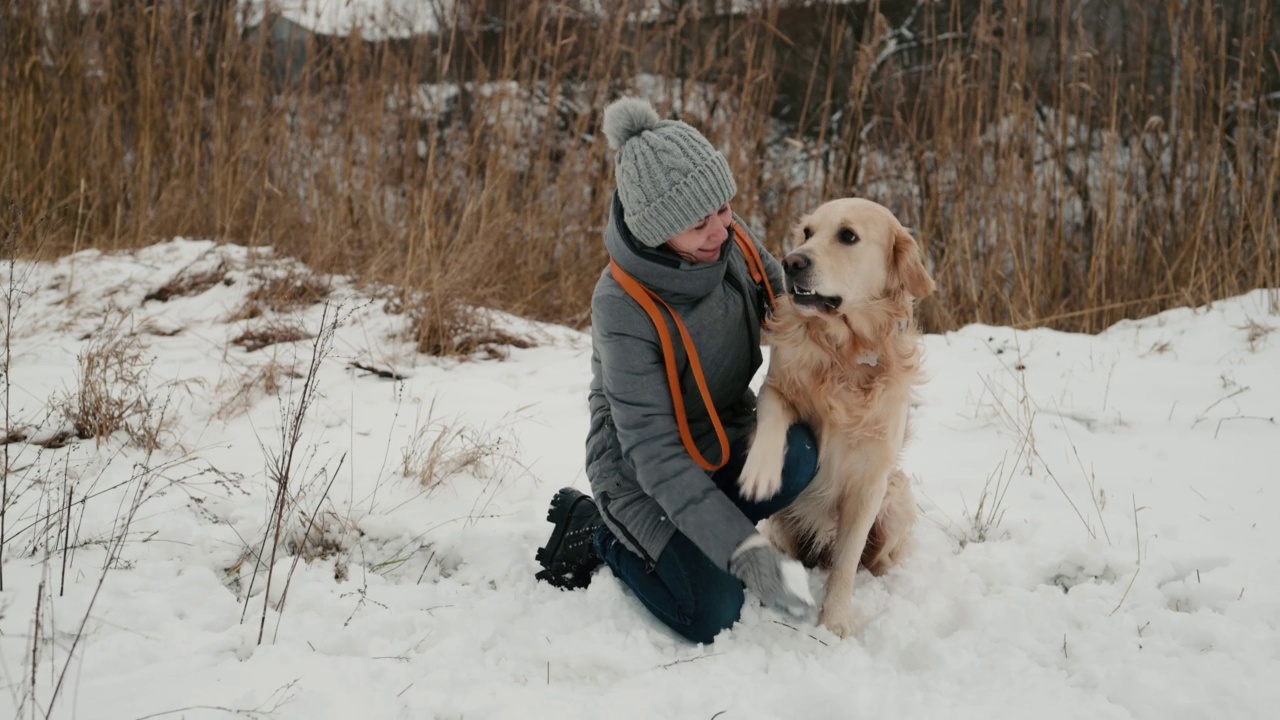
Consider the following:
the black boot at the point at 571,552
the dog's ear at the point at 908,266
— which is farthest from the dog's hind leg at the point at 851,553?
the black boot at the point at 571,552

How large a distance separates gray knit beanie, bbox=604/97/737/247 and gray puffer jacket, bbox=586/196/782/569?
3.0 inches

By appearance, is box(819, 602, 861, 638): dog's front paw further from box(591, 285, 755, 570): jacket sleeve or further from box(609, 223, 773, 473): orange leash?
box(609, 223, 773, 473): orange leash

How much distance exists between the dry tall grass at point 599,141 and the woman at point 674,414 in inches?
79.9

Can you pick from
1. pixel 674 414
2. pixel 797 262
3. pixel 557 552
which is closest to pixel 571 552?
pixel 557 552

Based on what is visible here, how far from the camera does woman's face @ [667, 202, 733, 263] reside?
176 cm

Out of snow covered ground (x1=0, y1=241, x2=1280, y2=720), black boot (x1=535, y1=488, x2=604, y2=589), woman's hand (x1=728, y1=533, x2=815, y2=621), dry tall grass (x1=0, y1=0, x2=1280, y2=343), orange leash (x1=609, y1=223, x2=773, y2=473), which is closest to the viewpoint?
snow covered ground (x1=0, y1=241, x2=1280, y2=720)

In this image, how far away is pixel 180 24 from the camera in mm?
4824

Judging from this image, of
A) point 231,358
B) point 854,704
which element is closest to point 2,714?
point 854,704

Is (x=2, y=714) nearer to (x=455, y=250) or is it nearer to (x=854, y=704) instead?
(x=854, y=704)

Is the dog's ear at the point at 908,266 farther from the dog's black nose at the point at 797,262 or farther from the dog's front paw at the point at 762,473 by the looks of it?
the dog's front paw at the point at 762,473

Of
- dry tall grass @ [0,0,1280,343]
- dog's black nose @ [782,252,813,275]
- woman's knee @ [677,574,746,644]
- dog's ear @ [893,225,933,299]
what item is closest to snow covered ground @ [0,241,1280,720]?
woman's knee @ [677,574,746,644]

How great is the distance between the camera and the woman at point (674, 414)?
1688mm

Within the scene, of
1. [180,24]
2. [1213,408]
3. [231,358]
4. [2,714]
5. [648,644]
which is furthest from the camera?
[180,24]

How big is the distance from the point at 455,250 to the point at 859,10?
11.0 ft
